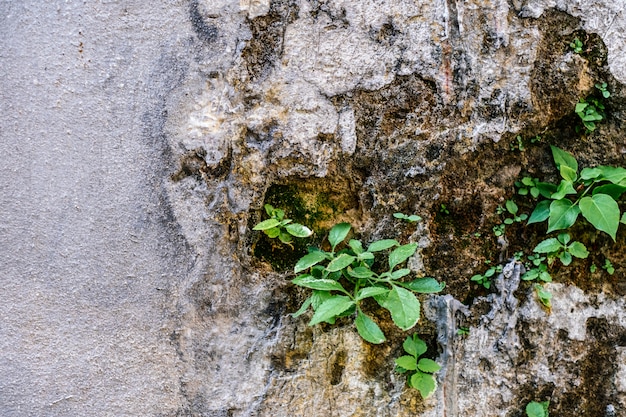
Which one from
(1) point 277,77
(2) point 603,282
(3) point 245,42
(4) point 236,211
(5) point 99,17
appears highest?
(5) point 99,17

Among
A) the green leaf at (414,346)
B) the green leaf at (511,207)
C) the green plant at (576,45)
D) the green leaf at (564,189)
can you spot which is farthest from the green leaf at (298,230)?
the green plant at (576,45)

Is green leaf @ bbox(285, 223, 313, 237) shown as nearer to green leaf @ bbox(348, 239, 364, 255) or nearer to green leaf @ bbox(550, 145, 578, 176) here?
green leaf @ bbox(348, 239, 364, 255)

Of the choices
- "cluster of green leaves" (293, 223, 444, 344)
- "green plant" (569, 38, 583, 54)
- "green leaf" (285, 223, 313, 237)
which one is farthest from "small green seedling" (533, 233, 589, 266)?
"green leaf" (285, 223, 313, 237)

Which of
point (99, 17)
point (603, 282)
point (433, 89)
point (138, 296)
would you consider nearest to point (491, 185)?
point (433, 89)

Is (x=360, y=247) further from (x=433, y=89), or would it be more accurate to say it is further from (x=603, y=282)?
(x=603, y=282)

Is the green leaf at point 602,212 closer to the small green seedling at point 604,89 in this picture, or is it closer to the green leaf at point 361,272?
the small green seedling at point 604,89

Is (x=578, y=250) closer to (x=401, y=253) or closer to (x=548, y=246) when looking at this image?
(x=548, y=246)
